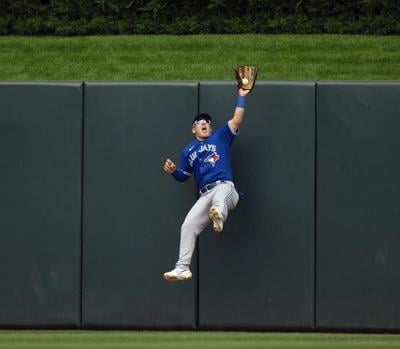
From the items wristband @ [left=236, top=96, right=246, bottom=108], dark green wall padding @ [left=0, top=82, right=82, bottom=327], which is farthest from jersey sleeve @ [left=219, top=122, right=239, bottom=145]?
dark green wall padding @ [left=0, top=82, right=82, bottom=327]

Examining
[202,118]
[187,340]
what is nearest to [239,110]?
[202,118]

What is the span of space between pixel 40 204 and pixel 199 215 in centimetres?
154

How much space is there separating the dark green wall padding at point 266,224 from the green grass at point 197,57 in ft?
8.29

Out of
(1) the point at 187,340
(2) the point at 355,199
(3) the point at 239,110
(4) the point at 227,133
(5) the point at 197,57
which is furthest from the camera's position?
(5) the point at 197,57

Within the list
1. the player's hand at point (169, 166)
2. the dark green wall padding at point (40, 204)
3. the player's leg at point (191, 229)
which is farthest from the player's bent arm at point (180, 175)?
the dark green wall padding at point (40, 204)

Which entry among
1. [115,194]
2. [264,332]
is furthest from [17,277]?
[264,332]

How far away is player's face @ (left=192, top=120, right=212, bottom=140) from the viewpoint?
12094 millimetres

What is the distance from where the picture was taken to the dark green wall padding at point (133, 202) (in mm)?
12453

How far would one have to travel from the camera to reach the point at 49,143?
41.2ft

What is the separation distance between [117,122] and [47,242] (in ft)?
4.14

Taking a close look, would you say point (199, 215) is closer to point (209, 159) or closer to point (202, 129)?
point (209, 159)

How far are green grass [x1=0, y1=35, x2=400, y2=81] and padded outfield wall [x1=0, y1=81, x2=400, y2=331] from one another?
2.52 metres

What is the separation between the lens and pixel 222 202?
1186 centimetres

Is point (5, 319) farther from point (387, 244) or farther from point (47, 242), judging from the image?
point (387, 244)
